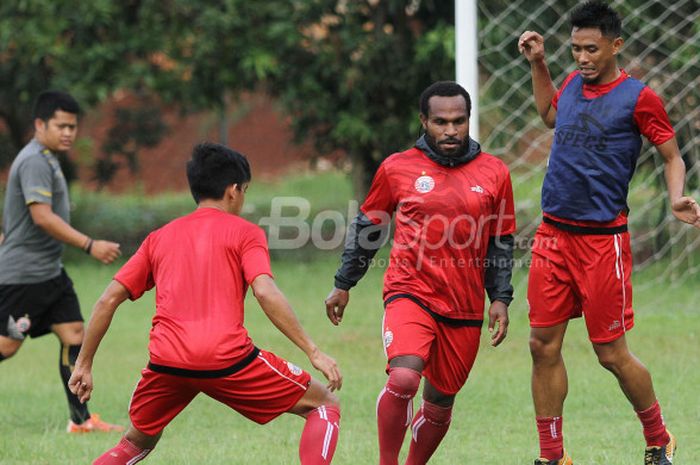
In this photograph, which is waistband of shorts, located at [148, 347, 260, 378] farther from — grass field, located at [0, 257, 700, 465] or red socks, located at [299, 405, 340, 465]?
grass field, located at [0, 257, 700, 465]

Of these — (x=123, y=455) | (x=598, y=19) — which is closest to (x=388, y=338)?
(x=123, y=455)

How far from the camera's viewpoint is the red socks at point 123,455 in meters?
5.32

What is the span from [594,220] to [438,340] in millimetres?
941

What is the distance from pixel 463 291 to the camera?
19.5 feet

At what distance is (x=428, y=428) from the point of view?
6059mm

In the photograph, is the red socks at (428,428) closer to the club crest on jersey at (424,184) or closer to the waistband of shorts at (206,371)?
the club crest on jersey at (424,184)

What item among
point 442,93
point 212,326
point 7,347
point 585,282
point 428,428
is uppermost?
point 442,93

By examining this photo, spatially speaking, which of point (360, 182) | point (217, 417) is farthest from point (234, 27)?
point (217, 417)

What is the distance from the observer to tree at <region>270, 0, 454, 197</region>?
677 inches

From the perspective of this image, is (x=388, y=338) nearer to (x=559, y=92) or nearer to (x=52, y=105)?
(x=559, y=92)

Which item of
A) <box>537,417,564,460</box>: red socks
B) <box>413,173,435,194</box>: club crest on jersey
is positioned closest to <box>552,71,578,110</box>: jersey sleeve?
<box>413,173,435,194</box>: club crest on jersey

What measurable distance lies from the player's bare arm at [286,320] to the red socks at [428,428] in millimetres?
1090

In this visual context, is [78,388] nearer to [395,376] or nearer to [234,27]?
[395,376]

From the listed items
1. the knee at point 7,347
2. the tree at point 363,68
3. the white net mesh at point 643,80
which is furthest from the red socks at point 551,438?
the tree at point 363,68
